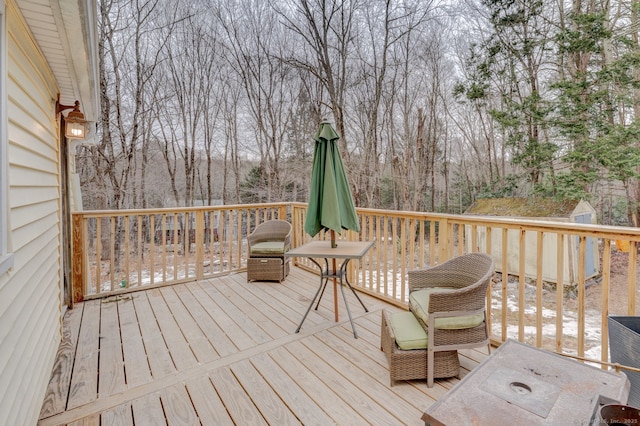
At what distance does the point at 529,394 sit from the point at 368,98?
10056 mm

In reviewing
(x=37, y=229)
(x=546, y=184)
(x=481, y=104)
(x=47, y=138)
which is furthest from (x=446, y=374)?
(x=481, y=104)

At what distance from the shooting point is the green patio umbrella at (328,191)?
308 cm

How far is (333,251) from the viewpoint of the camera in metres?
3.12

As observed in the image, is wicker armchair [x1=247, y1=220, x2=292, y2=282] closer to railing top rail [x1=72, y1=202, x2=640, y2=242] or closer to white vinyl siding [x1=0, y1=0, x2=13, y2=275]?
railing top rail [x1=72, y1=202, x2=640, y2=242]

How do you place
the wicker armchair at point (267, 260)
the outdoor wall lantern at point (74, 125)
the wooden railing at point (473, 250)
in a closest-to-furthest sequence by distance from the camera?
the wooden railing at point (473, 250)
the outdoor wall lantern at point (74, 125)
the wicker armchair at point (267, 260)

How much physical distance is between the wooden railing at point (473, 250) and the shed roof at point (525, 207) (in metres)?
0.62

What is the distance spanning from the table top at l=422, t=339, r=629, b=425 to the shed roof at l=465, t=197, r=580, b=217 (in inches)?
280

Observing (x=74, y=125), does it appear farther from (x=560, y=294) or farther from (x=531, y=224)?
(x=560, y=294)

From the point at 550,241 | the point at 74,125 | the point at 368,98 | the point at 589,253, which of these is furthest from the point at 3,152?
the point at 368,98

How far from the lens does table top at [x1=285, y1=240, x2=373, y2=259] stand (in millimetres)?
2939

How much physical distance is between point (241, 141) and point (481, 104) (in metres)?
7.29

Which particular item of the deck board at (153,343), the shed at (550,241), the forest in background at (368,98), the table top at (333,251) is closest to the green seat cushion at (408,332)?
the table top at (333,251)

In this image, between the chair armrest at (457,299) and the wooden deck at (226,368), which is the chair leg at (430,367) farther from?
the chair armrest at (457,299)

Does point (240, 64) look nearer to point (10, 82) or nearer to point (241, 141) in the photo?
point (241, 141)
